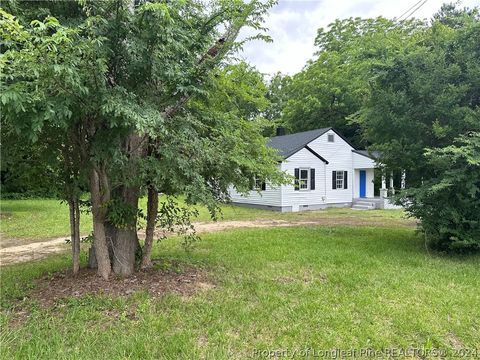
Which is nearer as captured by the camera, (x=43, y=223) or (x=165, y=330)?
(x=165, y=330)

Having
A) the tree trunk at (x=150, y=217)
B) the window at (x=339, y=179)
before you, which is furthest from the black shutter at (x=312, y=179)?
the tree trunk at (x=150, y=217)

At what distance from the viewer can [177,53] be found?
3.91 m

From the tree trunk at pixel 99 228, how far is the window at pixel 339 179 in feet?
48.2

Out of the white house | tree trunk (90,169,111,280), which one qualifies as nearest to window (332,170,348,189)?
the white house

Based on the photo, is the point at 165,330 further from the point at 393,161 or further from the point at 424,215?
the point at 393,161

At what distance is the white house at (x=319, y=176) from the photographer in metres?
16.1

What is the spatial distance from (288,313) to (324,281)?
1.36 metres

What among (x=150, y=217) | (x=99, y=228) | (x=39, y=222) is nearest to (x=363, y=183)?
(x=39, y=222)

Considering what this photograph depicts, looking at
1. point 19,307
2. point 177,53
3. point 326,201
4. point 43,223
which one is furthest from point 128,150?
point 326,201

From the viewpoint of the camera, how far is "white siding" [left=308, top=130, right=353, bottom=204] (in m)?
17.6

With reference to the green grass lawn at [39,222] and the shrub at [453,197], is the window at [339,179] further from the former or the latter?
the shrub at [453,197]

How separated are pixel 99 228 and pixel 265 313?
2.29 meters

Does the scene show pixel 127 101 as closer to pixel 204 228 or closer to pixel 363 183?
pixel 204 228

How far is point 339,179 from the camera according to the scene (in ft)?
59.4
